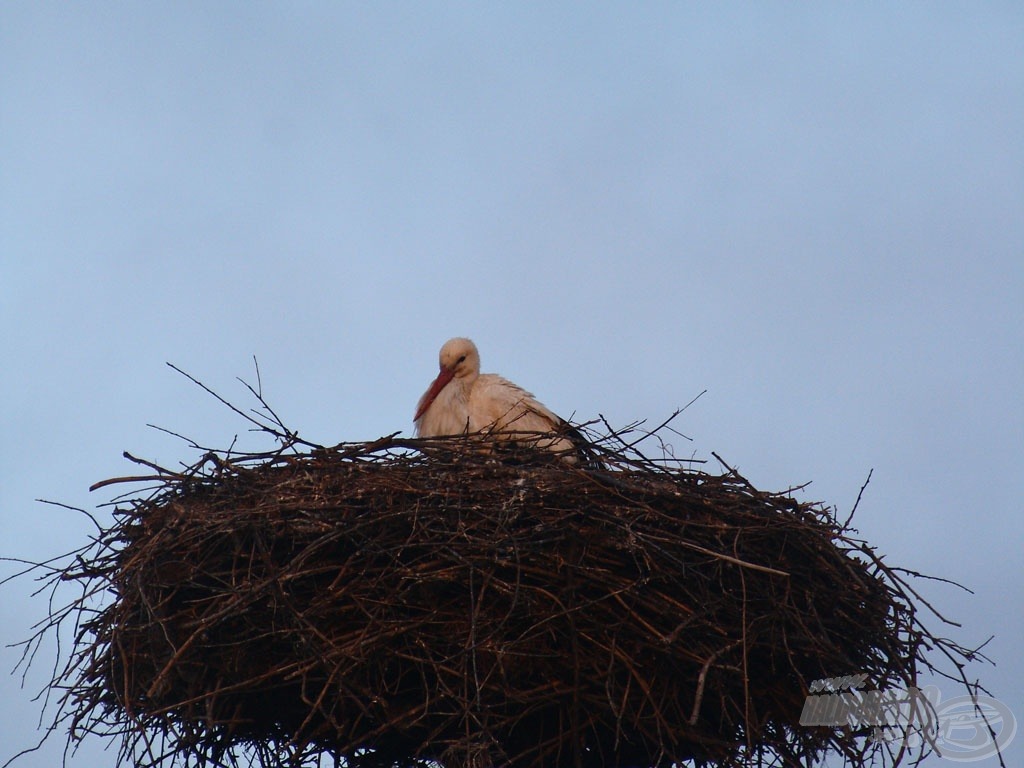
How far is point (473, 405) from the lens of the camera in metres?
4.90

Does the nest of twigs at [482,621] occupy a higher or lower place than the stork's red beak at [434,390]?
lower

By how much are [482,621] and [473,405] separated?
1732mm

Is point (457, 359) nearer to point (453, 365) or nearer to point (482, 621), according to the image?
point (453, 365)

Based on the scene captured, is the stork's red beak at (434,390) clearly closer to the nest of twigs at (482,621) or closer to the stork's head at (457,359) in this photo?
the stork's head at (457,359)

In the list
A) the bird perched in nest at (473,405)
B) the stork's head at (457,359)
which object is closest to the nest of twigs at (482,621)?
the bird perched in nest at (473,405)

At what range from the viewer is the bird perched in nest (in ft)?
15.6

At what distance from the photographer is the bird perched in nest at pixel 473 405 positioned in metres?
4.75

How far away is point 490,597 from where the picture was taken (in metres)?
3.32

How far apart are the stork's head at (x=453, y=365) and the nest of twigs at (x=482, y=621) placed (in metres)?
1.43

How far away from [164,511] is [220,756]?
75 centimetres

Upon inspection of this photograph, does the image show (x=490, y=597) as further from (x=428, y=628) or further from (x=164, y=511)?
(x=164, y=511)

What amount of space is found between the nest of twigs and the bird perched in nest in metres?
1.13

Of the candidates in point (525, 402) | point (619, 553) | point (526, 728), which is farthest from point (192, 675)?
point (525, 402)

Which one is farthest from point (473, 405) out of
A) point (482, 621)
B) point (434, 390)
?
point (482, 621)
